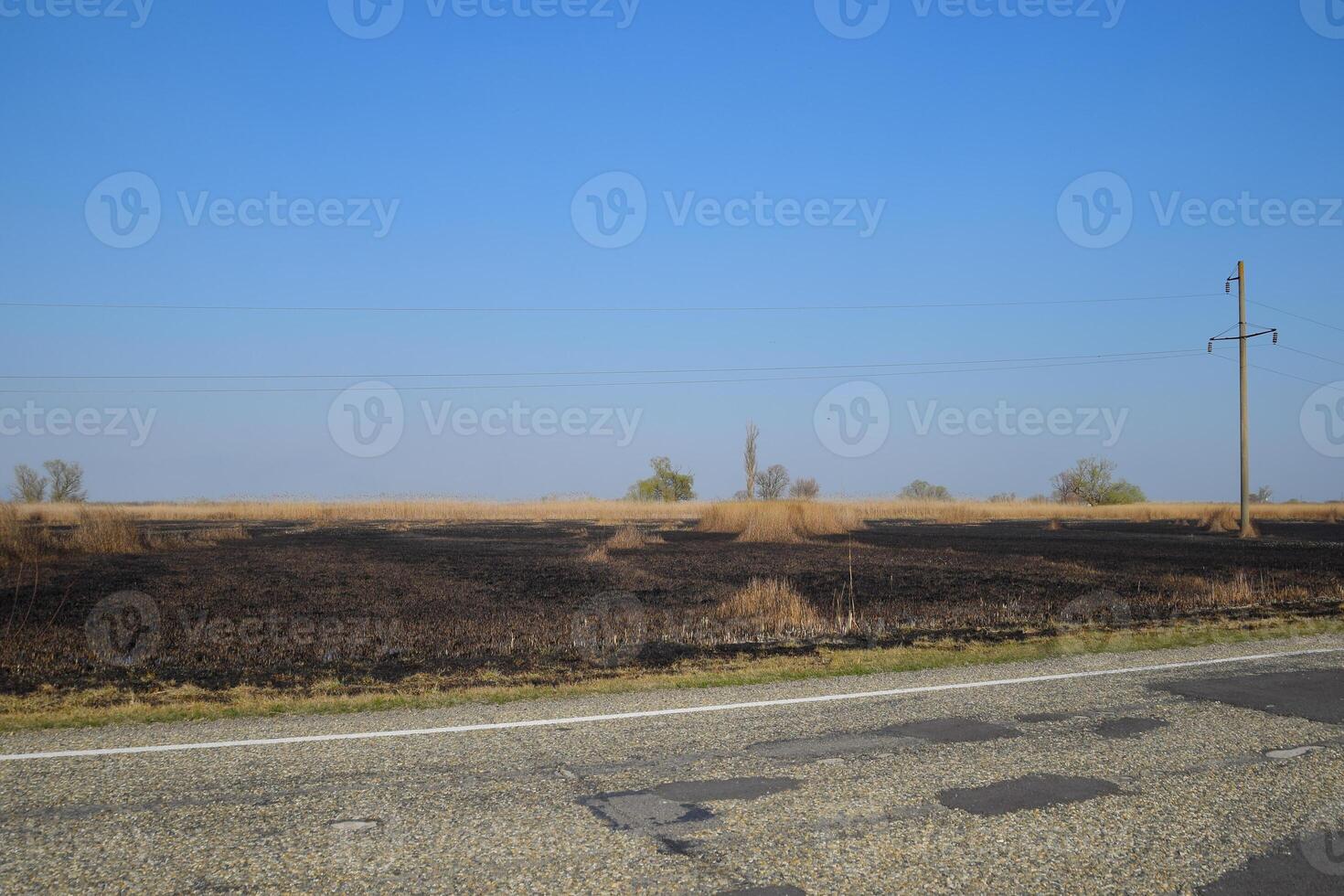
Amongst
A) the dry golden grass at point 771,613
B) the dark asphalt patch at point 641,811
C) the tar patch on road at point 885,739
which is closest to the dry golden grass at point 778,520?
the dry golden grass at point 771,613

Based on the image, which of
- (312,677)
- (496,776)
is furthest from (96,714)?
(496,776)

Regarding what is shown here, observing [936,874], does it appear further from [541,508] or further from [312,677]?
[541,508]

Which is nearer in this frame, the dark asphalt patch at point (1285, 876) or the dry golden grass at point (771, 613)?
the dark asphalt patch at point (1285, 876)

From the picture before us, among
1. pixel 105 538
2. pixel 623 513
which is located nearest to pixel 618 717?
pixel 105 538

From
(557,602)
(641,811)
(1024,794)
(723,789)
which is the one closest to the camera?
(641,811)

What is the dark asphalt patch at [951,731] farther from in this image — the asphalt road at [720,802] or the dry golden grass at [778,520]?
the dry golden grass at [778,520]

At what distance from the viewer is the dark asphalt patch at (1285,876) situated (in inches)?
179

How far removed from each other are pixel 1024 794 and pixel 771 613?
10561mm

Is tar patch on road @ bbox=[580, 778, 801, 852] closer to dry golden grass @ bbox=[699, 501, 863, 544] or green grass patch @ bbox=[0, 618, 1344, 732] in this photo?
green grass patch @ bbox=[0, 618, 1344, 732]

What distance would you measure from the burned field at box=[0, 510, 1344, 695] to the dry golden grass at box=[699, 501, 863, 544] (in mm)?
3873

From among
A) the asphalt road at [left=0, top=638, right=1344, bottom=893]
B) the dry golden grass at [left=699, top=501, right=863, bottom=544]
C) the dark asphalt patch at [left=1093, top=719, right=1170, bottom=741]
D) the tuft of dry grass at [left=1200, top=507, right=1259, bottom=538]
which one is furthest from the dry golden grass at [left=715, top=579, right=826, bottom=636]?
the tuft of dry grass at [left=1200, top=507, right=1259, bottom=538]

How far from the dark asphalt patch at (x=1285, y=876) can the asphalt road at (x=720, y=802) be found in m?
0.01

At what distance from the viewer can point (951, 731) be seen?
7.68m

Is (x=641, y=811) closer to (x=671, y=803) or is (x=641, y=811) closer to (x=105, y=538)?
(x=671, y=803)
